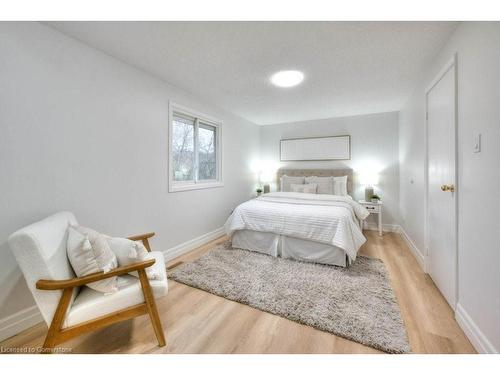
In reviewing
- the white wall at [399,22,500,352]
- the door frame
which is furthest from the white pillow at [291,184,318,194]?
the white wall at [399,22,500,352]

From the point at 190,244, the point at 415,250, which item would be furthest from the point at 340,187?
the point at 190,244

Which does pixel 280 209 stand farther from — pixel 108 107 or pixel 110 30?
pixel 110 30

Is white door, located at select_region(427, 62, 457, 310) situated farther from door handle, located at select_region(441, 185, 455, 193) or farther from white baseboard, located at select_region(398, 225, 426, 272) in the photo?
white baseboard, located at select_region(398, 225, 426, 272)

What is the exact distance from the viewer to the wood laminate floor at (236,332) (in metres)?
1.36

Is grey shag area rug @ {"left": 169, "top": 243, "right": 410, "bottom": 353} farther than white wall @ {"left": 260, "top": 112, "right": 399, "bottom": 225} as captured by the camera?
No

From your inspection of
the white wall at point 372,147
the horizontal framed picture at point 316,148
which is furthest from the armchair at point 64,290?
the white wall at point 372,147

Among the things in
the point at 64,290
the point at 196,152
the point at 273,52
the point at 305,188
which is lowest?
the point at 64,290

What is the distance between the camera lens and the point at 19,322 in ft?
5.06

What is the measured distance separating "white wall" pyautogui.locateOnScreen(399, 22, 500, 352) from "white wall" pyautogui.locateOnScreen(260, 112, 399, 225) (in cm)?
243

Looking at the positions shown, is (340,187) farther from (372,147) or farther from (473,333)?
(473,333)

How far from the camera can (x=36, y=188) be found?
1.62 meters

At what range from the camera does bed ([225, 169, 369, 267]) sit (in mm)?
2453

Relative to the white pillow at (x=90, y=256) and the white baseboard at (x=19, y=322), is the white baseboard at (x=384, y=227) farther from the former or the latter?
the white baseboard at (x=19, y=322)

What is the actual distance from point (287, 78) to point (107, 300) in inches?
111
